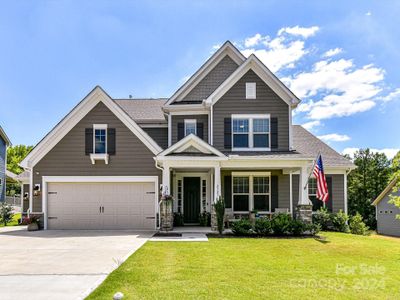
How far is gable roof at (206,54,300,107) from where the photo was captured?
16281mm

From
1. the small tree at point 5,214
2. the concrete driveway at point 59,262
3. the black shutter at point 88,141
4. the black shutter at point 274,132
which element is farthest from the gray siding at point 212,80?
the small tree at point 5,214

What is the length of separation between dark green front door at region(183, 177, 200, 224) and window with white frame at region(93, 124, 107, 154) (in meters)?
4.30

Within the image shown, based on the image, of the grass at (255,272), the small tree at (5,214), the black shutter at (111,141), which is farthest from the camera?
the small tree at (5,214)

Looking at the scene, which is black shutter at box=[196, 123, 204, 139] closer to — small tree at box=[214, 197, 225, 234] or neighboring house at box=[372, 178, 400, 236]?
small tree at box=[214, 197, 225, 234]

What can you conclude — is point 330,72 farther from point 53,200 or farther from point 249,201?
point 53,200

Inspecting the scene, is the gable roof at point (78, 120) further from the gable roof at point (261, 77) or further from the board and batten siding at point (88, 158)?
the gable roof at point (261, 77)

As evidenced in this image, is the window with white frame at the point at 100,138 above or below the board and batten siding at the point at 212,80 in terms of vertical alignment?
below

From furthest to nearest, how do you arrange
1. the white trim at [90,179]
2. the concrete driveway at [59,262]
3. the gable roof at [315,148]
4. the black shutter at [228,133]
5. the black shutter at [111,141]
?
the gable roof at [315,148], the black shutter at [228,133], the black shutter at [111,141], the white trim at [90,179], the concrete driveway at [59,262]

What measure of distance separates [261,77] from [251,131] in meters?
2.62

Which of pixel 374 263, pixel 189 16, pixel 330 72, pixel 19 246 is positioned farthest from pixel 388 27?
pixel 19 246

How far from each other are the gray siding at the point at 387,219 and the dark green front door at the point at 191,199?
53.0 ft

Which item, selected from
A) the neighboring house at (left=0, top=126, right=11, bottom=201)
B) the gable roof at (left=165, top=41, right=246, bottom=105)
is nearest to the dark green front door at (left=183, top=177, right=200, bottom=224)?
the gable roof at (left=165, top=41, right=246, bottom=105)

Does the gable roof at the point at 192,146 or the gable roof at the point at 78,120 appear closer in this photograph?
the gable roof at the point at 192,146

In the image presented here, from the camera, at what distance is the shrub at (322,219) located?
55.3 feet
